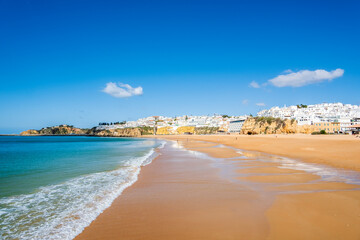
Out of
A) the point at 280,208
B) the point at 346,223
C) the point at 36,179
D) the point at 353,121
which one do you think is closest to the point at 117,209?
the point at 280,208

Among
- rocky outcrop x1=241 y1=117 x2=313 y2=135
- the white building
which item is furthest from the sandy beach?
the white building

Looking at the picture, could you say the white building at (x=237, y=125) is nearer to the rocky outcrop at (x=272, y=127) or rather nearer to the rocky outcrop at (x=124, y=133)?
the rocky outcrop at (x=272, y=127)

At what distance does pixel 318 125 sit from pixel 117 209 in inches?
3038

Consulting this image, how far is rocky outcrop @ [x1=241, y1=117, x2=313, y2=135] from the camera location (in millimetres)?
65731

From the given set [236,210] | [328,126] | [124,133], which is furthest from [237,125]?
[236,210]

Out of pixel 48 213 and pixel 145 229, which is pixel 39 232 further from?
pixel 145 229

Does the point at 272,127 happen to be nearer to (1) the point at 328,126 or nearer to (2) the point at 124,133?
(1) the point at 328,126

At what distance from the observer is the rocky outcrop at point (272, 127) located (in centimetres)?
6573

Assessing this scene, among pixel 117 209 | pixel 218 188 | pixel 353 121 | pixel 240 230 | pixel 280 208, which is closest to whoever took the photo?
pixel 240 230

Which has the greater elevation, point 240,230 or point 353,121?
point 353,121

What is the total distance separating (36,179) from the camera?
833 cm

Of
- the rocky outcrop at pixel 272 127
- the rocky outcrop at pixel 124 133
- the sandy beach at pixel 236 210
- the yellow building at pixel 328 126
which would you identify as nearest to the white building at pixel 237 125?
the rocky outcrop at pixel 272 127

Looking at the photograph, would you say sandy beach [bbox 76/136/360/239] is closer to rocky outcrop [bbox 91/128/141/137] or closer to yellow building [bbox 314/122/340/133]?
yellow building [bbox 314/122/340/133]

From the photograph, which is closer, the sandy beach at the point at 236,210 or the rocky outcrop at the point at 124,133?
the sandy beach at the point at 236,210
